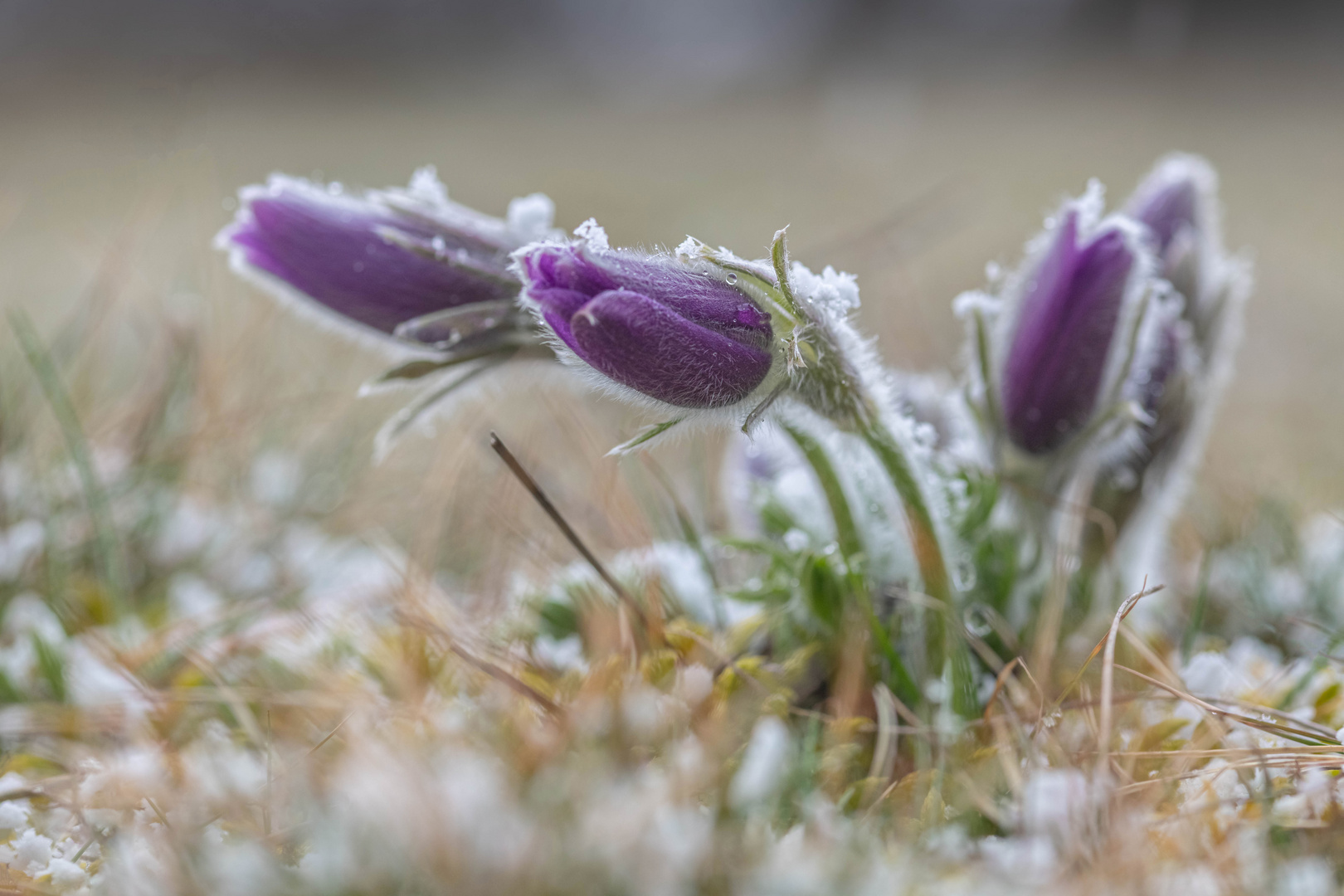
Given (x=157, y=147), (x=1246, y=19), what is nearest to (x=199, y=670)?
(x=157, y=147)

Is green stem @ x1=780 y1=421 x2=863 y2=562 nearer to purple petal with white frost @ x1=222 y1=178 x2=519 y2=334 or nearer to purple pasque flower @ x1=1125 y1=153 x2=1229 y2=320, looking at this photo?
purple petal with white frost @ x1=222 y1=178 x2=519 y2=334

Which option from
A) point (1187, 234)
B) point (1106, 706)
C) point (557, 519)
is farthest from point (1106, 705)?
point (1187, 234)

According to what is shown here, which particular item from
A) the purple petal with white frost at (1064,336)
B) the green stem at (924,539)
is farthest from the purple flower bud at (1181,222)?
the green stem at (924,539)

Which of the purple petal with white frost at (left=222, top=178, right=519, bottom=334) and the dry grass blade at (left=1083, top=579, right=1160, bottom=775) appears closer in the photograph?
the dry grass blade at (left=1083, top=579, right=1160, bottom=775)

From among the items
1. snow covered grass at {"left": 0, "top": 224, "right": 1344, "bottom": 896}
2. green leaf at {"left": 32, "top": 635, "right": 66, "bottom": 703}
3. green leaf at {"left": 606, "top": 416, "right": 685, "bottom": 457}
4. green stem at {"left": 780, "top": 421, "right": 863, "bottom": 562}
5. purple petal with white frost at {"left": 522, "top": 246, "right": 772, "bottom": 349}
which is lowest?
green leaf at {"left": 32, "top": 635, "right": 66, "bottom": 703}

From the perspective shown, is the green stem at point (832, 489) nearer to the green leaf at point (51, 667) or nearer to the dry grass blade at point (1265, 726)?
the dry grass blade at point (1265, 726)

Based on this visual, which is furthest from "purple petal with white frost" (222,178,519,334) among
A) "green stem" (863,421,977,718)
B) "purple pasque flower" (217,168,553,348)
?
"green stem" (863,421,977,718)

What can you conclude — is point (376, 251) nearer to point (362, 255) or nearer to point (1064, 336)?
point (362, 255)
